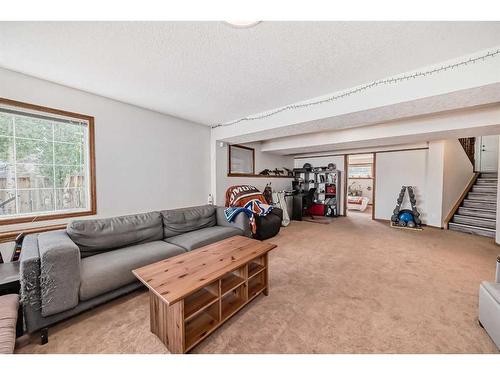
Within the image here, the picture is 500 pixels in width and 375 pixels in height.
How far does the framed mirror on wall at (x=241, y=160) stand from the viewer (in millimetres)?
4398

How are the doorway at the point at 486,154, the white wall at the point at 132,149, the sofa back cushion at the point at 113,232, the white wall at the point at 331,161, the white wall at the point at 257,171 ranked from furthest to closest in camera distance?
the white wall at the point at 331,161
the doorway at the point at 486,154
the white wall at the point at 257,171
the white wall at the point at 132,149
the sofa back cushion at the point at 113,232

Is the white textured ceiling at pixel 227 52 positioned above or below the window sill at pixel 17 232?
above

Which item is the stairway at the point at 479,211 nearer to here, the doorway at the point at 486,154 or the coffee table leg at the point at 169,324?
the doorway at the point at 486,154

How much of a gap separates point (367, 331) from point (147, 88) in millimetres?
3122

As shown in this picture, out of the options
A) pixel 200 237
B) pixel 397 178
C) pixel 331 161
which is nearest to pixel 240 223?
pixel 200 237

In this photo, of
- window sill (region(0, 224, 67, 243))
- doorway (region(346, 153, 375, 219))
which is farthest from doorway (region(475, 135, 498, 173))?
window sill (region(0, 224, 67, 243))

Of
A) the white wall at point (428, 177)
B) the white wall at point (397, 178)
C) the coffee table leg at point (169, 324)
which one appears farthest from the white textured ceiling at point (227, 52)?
the white wall at point (397, 178)

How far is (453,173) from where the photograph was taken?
4.79 meters

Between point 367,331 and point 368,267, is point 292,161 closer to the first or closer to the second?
point 368,267

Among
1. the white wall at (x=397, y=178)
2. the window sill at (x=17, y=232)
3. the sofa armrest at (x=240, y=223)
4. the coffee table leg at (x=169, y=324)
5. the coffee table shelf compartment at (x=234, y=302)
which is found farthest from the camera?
the white wall at (x=397, y=178)

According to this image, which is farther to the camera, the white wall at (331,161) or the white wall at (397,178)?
the white wall at (331,161)

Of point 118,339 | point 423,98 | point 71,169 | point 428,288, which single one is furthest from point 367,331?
point 71,169
